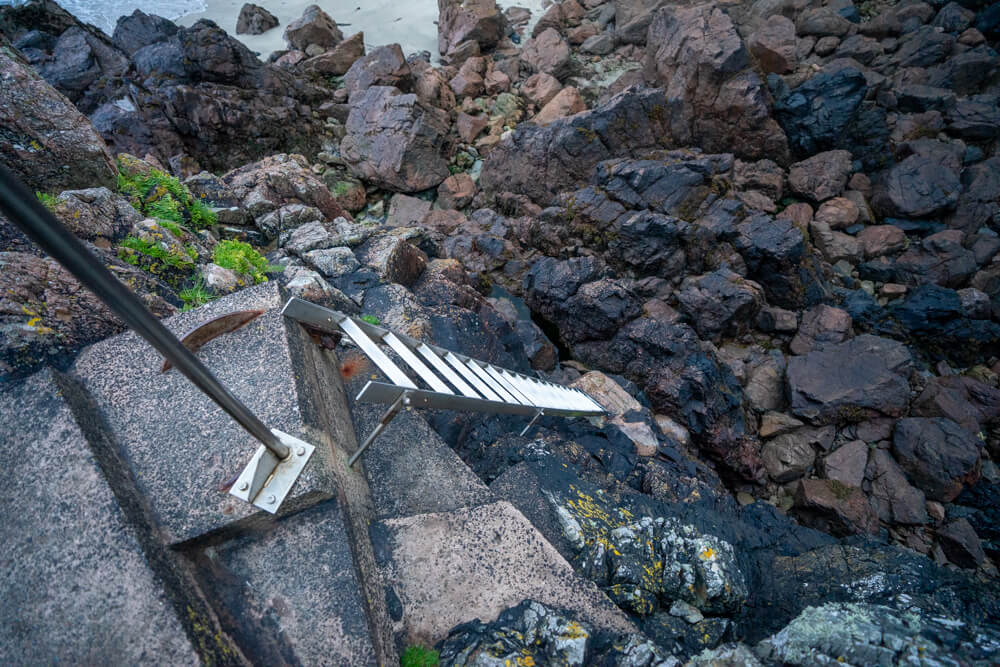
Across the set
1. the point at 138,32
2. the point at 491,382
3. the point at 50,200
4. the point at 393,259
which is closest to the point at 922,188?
the point at 393,259

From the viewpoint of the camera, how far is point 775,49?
13.7 meters

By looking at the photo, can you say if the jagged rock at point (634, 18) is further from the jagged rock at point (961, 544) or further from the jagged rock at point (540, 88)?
the jagged rock at point (961, 544)

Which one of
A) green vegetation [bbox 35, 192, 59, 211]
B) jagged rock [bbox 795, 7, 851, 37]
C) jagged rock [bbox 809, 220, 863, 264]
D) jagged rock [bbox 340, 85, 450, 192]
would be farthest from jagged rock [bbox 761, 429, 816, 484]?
jagged rock [bbox 795, 7, 851, 37]

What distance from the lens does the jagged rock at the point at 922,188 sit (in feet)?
35.8

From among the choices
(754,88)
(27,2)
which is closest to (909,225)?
(754,88)

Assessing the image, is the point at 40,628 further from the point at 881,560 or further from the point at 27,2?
the point at 27,2

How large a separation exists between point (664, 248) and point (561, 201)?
268cm

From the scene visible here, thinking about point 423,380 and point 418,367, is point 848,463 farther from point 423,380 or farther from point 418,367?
point 418,367

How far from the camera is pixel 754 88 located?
11398 millimetres

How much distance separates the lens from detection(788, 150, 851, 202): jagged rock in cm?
1152

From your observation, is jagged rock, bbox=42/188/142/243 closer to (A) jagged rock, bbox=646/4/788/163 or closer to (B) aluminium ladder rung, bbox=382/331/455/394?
(B) aluminium ladder rung, bbox=382/331/455/394

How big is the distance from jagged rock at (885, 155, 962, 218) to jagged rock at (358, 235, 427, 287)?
473 inches

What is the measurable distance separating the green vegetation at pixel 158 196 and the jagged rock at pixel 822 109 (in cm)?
1342

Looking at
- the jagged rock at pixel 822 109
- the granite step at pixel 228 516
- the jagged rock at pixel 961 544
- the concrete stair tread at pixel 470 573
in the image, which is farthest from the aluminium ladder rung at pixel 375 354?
the jagged rock at pixel 822 109
